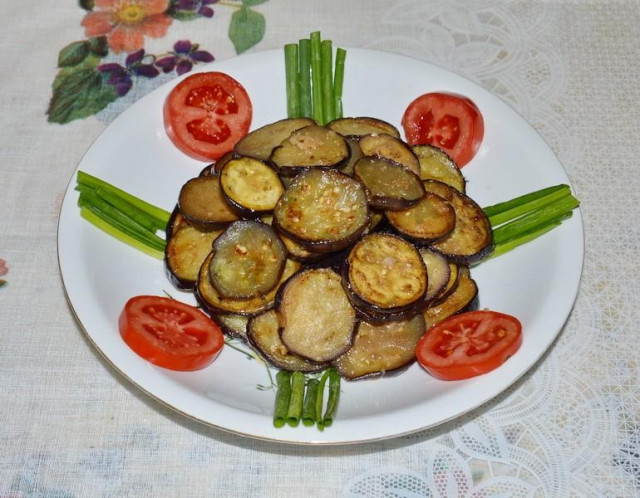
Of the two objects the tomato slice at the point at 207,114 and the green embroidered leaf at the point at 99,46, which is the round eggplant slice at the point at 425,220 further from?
the green embroidered leaf at the point at 99,46

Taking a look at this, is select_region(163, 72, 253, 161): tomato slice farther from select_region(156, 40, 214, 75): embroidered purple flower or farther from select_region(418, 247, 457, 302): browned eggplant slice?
select_region(418, 247, 457, 302): browned eggplant slice

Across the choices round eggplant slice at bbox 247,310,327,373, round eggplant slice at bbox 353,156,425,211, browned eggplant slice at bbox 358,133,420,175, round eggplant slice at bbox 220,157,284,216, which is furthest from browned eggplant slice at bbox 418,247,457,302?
round eggplant slice at bbox 220,157,284,216

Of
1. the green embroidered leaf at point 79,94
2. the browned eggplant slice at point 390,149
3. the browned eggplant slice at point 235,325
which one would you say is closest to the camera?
the browned eggplant slice at point 235,325

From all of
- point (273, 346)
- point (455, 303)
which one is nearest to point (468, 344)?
point (455, 303)

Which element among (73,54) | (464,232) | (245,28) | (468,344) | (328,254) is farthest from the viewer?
(245,28)

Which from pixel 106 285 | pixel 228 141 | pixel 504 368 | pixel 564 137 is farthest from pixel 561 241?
pixel 106 285

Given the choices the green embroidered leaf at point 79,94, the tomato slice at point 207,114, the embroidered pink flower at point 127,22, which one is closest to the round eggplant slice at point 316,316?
the tomato slice at point 207,114

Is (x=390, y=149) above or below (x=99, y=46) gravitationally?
above

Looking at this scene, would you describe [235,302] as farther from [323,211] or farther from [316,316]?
[323,211]
